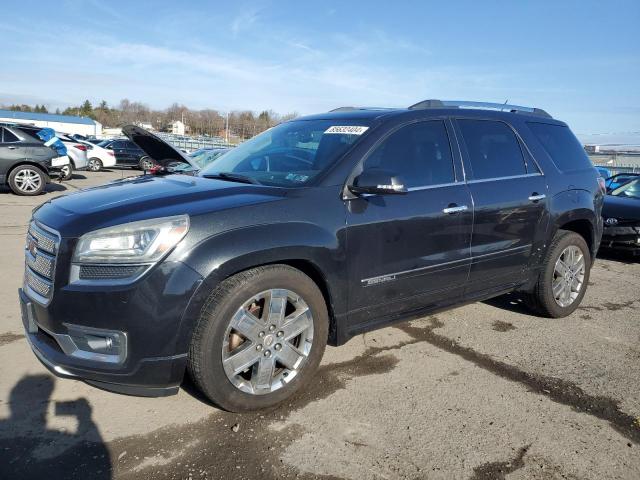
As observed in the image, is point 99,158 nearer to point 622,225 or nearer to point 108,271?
point 622,225

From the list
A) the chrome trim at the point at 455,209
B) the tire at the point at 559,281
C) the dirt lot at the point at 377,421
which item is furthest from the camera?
the tire at the point at 559,281

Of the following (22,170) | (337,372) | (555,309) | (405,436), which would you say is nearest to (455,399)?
(405,436)

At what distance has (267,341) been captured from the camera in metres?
2.81

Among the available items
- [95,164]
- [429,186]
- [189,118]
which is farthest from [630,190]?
[189,118]

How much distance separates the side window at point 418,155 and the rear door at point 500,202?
0.22 m

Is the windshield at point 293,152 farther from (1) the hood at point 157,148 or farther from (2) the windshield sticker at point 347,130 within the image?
(1) the hood at point 157,148

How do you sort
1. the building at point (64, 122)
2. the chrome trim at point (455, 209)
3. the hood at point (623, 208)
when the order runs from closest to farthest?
1. the chrome trim at point (455, 209)
2. the hood at point (623, 208)
3. the building at point (64, 122)

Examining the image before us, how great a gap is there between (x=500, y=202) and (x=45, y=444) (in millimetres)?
3467

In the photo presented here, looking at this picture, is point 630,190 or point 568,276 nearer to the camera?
point 568,276

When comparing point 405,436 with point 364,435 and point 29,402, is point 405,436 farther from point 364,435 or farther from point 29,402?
point 29,402

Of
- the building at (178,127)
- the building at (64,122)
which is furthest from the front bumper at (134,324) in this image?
the building at (64,122)

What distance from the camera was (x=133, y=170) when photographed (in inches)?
1057

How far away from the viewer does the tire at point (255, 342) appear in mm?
2584

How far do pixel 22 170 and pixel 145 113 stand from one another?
88.5 meters
